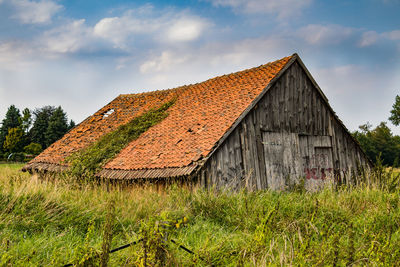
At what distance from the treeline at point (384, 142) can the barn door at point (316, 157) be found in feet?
134

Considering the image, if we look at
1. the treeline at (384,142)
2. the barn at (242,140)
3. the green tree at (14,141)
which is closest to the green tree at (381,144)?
the treeline at (384,142)

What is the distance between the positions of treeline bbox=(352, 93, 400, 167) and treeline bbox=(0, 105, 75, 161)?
48.0 meters

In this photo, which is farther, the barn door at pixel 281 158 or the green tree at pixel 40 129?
the green tree at pixel 40 129

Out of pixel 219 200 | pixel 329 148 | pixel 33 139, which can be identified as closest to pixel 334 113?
pixel 329 148

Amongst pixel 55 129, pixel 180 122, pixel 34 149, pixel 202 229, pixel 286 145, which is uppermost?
pixel 55 129

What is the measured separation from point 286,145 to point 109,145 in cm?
672

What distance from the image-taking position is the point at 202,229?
18.3 ft

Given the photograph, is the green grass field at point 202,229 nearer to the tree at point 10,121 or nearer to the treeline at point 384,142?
the treeline at point 384,142

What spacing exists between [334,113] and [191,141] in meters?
6.88

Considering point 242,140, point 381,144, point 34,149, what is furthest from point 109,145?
point 381,144

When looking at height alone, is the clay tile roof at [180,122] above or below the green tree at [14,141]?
below

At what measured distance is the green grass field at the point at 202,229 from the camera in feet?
12.8

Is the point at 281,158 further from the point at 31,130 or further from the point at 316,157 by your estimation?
the point at 31,130

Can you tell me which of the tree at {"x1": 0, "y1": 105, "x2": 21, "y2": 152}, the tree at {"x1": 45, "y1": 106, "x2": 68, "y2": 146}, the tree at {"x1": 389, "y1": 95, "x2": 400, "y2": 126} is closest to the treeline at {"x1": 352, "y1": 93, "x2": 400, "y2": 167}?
the tree at {"x1": 389, "y1": 95, "x2": 400, "y2": 126}
